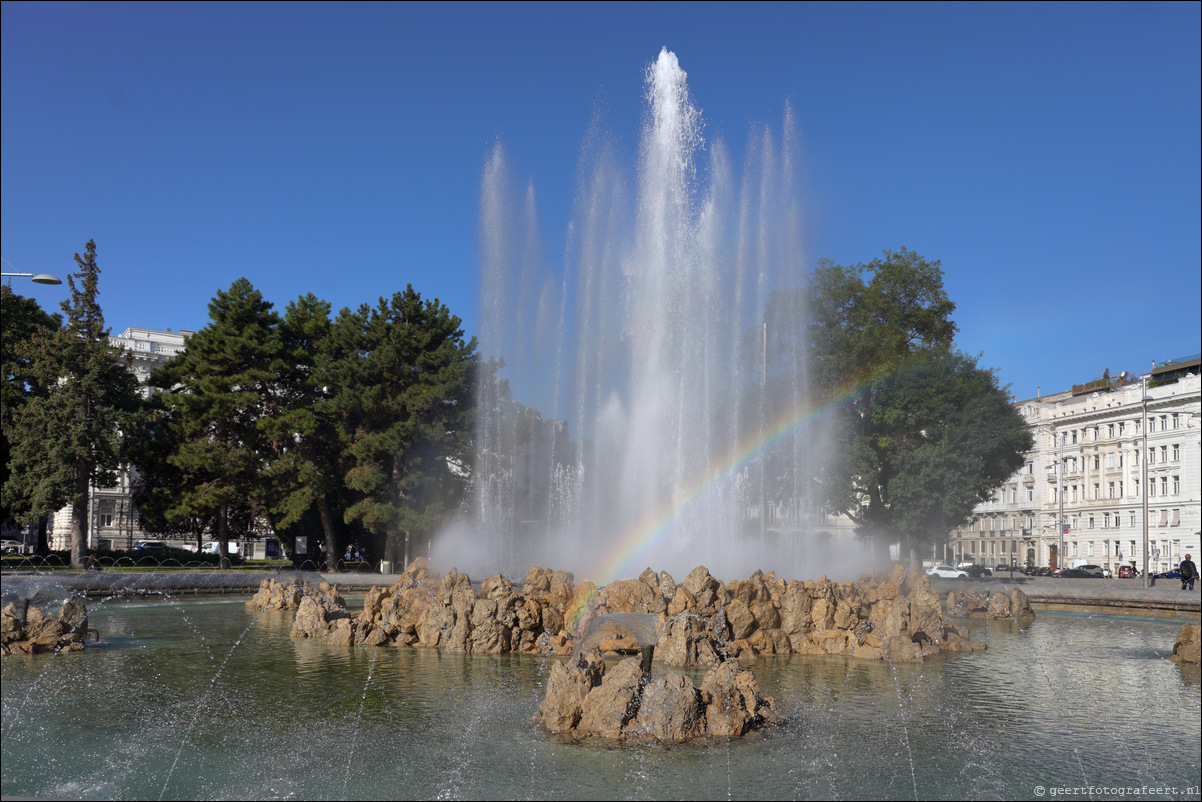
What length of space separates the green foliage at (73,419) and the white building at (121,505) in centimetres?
3069

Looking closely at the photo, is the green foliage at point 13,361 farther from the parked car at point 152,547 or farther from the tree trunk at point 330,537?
the tree trunk at point 330,537

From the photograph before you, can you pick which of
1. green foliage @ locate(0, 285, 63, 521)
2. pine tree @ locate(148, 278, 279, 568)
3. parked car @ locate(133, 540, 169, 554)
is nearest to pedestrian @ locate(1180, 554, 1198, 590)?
pine tree @ locate(148, 278, 279, 568)

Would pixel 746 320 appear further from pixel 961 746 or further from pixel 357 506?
pixel 961 746

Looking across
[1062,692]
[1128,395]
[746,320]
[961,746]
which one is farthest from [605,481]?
[1128,395]

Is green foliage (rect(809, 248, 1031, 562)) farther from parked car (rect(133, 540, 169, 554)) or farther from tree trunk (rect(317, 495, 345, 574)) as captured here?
parked car (rect(133, 540, 169, 554))

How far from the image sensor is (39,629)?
1683cm

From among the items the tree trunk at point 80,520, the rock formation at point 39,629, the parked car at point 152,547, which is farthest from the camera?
the parked car at point 152,547

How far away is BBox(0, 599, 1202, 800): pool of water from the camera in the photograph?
9164mm

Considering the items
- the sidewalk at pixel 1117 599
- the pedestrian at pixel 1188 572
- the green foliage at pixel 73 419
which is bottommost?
the sidewalk at pixel 1117 599

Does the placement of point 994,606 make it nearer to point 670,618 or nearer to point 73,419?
point 670,618

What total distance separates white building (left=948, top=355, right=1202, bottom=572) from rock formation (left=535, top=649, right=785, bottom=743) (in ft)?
199

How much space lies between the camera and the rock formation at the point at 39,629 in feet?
54.0

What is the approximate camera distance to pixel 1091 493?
274 ft

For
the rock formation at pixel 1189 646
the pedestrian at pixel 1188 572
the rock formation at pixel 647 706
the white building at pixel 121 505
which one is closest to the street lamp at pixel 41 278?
the rock formation at pixel 647 706
